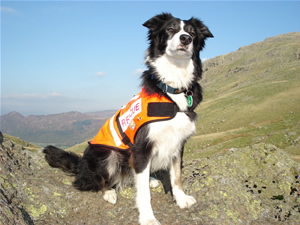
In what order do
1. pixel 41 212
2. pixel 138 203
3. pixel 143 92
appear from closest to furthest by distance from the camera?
pixel 41 212, pixel 138 203, pixel 143 92

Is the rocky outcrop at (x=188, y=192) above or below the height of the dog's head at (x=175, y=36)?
below

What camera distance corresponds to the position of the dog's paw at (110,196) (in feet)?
16.8

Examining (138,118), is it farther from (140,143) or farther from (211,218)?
(211,218)

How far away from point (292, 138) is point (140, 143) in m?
23.1

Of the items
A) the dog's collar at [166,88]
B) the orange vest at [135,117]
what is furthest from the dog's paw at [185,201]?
the dog's collar at [166,88]

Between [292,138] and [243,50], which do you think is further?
[243,50]

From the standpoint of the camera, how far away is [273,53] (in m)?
96.2

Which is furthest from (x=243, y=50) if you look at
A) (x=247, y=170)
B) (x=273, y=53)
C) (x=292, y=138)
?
(x=247, y=170)

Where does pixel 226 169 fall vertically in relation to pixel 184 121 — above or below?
below

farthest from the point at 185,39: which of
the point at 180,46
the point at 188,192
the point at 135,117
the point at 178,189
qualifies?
the point at 188,192

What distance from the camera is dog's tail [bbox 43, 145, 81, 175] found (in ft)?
18.9

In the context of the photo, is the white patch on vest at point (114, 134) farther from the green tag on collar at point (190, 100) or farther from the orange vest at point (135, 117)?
the green tag on collar at point (190, 100)

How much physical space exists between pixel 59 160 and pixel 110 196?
1570 mm

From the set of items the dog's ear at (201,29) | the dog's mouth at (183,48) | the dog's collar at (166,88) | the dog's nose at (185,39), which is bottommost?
the dog's collar at (166,88)
